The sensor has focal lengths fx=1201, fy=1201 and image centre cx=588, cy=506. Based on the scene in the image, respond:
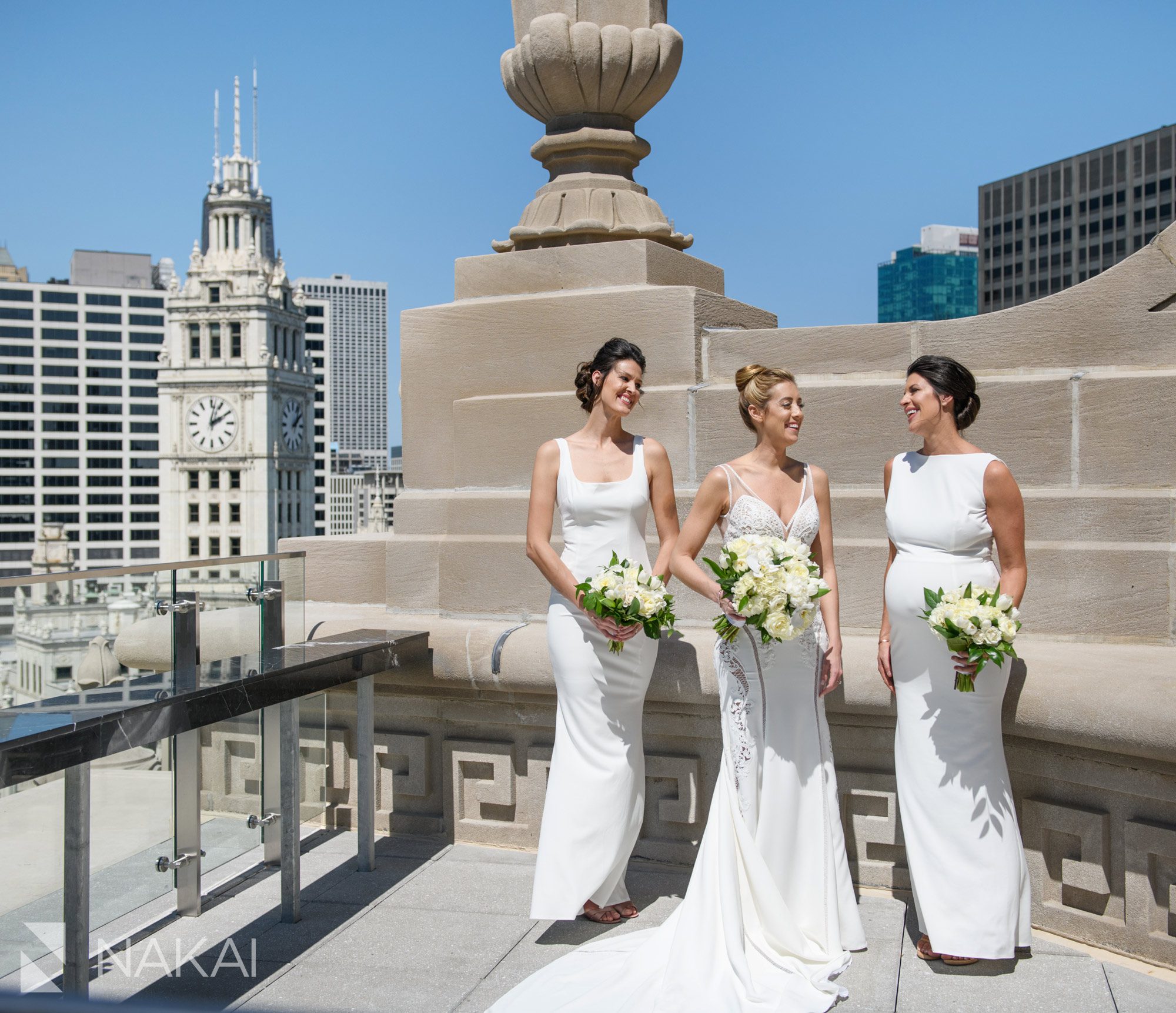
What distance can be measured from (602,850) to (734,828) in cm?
61

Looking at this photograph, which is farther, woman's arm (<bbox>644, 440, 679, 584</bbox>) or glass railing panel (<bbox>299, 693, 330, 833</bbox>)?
glass railing panel (<bbox>299, 693, 330, 833</bbox>)

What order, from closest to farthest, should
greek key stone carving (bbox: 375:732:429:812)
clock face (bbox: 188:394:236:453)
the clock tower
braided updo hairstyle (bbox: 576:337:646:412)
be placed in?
braided updo hairstyle (bbox: 576:337:646:412) → greek key stone carving (bbox: 375:732:429:812) → the clock tower → clock face (bbox: 188:394:236:453)

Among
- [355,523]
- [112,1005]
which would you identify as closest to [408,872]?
[112,1005]

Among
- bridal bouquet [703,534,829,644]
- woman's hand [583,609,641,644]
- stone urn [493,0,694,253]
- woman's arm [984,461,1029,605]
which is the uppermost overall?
stone urn [493,0,694,253]

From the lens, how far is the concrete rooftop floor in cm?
386

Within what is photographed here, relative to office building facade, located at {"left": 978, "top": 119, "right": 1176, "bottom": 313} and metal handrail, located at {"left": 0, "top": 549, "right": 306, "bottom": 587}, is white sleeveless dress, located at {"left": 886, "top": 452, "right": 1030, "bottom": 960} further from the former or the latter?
office building facade, located at {"left": 978, "top": 119, "right": 1176, "bottom": 313}

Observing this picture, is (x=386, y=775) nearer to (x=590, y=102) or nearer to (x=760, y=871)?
(x=760, y=871)

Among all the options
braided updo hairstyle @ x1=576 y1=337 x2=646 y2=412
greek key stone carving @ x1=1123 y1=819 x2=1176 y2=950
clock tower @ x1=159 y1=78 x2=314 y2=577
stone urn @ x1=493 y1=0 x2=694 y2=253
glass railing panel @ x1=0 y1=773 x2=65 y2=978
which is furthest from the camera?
clock tower @ x1=159 y1=78 x2=314 y2=577

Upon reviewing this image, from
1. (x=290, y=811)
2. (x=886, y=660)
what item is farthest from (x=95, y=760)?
(x=886, y=660)

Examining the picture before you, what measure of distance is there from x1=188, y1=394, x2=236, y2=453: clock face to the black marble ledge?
120716 mm

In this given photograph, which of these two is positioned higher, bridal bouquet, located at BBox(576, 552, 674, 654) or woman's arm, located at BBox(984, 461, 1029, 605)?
woman's arm, located at BBox(984, 461, 1029, 605)

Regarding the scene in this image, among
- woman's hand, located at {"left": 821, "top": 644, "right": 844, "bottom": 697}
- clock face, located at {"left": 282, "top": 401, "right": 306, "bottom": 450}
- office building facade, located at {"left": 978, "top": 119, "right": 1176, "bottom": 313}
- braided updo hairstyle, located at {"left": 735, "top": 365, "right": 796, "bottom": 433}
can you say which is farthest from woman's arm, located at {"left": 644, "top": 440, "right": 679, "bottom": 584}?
clock face, located at {"left": 282, "top": 401, "right": 306, "bottom": 450}

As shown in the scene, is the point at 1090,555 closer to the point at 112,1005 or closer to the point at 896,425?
the point at 896,425

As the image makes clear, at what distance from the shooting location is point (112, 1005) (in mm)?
1230
